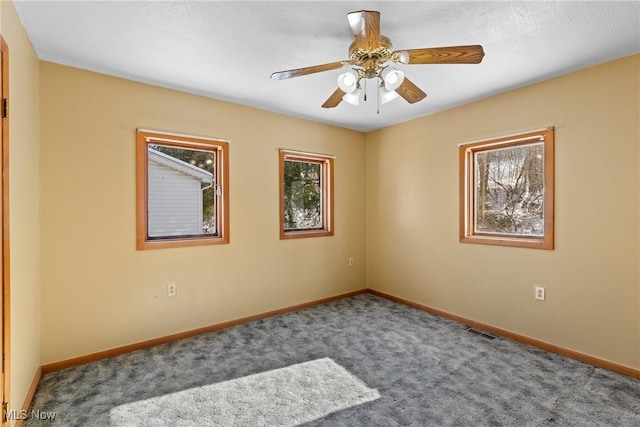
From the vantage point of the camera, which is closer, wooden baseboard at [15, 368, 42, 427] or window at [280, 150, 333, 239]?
wooden baseboard at [15, 368, 42, 427]

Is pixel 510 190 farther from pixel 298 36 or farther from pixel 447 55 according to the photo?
pixel 298 36

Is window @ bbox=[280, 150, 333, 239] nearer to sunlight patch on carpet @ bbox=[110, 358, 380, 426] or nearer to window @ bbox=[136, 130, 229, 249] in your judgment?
window @ bbox=[136, 130, 229, 249]

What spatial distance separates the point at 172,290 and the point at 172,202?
869 millimetres

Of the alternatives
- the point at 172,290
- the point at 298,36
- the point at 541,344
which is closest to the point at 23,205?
the point at 172,290

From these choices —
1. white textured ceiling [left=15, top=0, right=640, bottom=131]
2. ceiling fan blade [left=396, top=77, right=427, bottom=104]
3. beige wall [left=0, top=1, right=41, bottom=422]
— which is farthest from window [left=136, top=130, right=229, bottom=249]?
ceiling fan blade [left=396, top=77, right=427, bottom=104]

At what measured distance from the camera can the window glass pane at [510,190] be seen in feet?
9.70

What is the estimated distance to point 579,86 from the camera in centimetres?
259

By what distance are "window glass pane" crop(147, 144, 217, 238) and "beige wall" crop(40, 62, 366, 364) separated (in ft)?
0.69

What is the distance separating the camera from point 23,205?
194 cm

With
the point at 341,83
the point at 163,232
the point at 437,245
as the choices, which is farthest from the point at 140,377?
the point at 437,245

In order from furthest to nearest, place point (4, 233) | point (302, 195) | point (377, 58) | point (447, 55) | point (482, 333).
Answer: point (302, 195) < point (482, 333) < point (377, 58) < point (447, 55) < point (4, 233)

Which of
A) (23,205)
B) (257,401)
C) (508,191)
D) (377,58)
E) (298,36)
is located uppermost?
(298,36)

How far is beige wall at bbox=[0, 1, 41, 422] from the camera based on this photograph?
1.74 m

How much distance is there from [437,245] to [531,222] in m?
1.00
